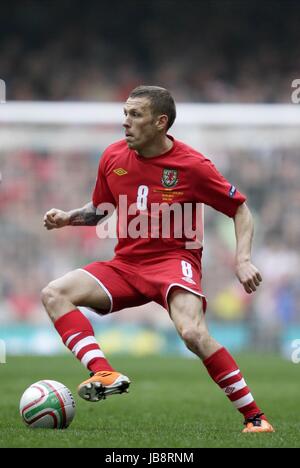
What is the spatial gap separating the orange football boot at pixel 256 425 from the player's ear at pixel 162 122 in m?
1.94

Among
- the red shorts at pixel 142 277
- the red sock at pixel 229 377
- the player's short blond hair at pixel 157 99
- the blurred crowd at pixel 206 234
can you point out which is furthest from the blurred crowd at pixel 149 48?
Result: the red sock at pixel 229 377

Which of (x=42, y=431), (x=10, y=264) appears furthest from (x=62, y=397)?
(x=10, y=264)

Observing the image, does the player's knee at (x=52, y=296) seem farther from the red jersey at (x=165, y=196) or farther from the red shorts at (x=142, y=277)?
the red jersey at (x=165, y=196)

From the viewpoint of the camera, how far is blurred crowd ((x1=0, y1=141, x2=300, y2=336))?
1569cm

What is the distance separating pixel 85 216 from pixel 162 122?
2.83ft

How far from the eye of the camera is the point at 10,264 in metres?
15.5

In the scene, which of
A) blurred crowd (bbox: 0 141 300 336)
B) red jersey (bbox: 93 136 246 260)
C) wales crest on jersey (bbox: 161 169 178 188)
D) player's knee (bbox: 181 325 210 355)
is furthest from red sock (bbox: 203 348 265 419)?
blurred crowd (bbox: 0 141 300 336)

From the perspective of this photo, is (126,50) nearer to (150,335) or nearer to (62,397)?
(150,335)

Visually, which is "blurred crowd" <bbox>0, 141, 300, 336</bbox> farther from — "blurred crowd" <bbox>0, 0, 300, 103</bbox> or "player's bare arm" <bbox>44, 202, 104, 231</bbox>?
"player's bare arm" <bbox>44, 202, 104, 231</bbox>

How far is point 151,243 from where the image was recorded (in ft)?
21.9

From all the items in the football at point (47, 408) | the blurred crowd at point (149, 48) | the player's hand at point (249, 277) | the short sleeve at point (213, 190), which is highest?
the blurred crowd at point (149, 48)

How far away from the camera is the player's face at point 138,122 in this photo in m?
6.62

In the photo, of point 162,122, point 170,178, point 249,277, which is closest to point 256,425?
point 249,277

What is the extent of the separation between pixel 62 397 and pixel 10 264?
30.9 feet
